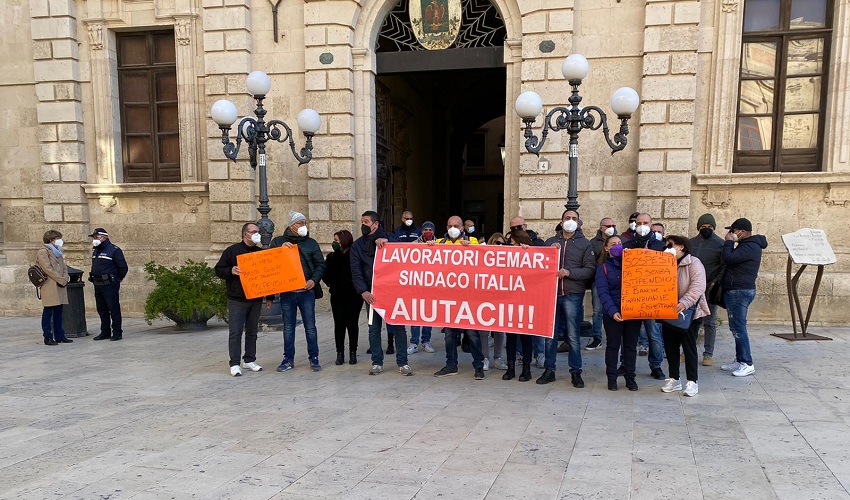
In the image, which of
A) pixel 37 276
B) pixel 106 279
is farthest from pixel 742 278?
pixel 37 276

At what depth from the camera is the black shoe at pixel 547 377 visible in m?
5.97

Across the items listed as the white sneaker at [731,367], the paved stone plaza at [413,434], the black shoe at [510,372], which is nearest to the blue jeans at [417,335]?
the paved stone plaza at [413,434]

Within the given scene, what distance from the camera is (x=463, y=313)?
6.10m

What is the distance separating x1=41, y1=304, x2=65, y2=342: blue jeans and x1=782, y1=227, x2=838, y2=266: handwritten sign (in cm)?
1201

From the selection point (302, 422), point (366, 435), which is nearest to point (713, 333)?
point (366, 435)

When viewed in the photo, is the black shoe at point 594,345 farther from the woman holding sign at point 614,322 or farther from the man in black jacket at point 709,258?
the woman holding sign at point 614,322

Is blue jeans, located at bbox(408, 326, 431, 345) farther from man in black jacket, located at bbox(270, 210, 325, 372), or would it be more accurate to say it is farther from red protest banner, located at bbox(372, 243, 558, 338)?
man in black jacket, located at bbox(270, 210, 325, 372)

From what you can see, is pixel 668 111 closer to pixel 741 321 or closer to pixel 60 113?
pixel 741 321

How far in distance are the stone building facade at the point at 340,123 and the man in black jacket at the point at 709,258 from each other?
10.3 feet

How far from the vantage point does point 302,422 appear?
4.78 metres

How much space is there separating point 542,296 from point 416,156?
1255 centimetres

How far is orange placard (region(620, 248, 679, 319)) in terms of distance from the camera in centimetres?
536

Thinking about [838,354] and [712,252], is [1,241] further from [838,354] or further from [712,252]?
[838,354]

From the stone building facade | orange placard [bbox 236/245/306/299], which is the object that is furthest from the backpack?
orange placard [bbox 236/245/306/299]
